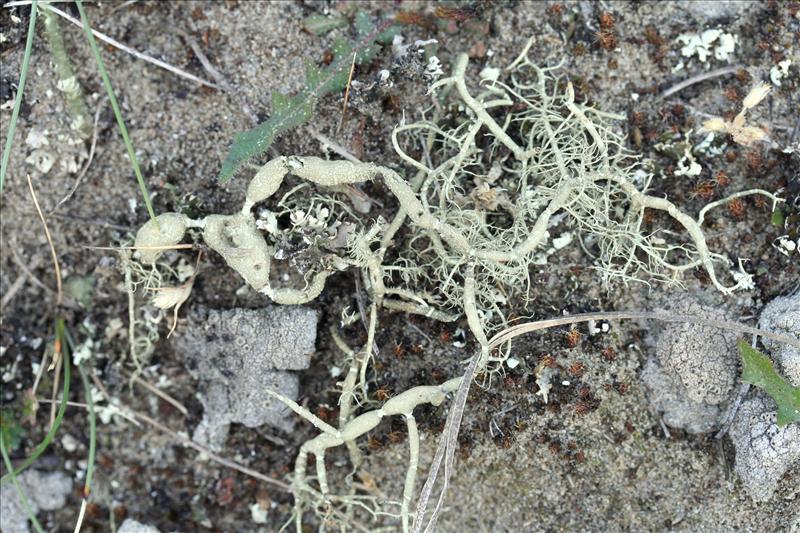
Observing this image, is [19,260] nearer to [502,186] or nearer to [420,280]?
[420,280]

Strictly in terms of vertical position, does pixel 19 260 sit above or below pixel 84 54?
below

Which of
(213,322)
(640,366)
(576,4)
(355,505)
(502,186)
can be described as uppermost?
(576,4)

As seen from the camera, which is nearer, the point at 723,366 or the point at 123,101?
the point at 723,366

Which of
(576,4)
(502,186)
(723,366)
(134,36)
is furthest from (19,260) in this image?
(723,366)

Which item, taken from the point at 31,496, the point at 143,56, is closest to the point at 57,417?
the point at 31,496

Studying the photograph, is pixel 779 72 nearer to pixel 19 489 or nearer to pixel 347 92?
pixel 347 92

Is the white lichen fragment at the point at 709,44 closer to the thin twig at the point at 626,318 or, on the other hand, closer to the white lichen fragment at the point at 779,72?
the white lichen fragment at the point at 779,72
